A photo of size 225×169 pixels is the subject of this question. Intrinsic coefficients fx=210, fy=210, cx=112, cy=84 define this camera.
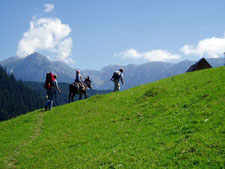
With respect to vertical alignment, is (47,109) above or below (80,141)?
above

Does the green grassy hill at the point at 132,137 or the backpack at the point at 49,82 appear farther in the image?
the backpack at the point at 49,82

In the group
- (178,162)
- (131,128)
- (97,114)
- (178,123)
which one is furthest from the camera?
(97,114)

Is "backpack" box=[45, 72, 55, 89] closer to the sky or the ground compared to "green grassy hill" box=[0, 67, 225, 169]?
closer to the sky

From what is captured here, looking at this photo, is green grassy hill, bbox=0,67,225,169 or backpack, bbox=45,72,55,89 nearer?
green grassy hill, bbox=0,67,225,169

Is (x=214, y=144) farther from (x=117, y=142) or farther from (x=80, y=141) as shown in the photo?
(x=80, y=141)

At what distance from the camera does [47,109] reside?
31.7 meters

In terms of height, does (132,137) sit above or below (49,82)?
below

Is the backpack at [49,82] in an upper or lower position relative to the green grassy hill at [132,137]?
upper

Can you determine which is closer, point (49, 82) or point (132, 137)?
point (132, 137)

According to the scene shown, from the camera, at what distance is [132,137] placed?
45.0 feet

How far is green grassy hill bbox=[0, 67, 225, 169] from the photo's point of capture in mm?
9695

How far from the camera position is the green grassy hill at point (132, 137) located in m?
9.70

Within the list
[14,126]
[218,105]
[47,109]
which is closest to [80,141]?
[218,105]

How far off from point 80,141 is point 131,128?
12.9ft
